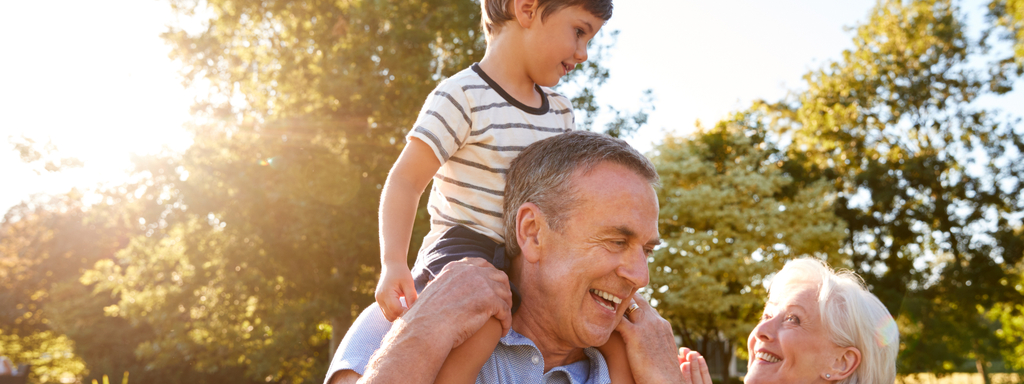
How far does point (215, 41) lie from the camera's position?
1816 centimetres

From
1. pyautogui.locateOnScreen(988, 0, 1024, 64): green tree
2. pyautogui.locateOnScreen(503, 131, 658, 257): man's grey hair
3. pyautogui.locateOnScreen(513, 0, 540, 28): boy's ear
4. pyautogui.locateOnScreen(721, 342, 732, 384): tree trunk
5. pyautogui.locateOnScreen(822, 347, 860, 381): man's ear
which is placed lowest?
pyautogui.locateOnScreen(721, 342, 732, 384): tree trunk

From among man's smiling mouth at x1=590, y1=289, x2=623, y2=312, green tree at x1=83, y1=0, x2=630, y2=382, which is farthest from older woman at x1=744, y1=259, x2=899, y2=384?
green tree at x1=83, y1=0, x2=630, y2=382

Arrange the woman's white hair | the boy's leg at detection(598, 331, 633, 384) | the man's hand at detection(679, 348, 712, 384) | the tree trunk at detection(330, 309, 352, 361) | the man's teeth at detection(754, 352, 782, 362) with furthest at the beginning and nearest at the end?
the tree trunk at detection(330, 309, 352, 361), the man's teeth at detection(754, 352, 782, 362), the woman's white hair, the man's hand at detection(679, 348, 712, 384), the boy's leg at detection(598, 331, 633, 384)

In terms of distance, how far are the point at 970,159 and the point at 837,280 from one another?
2586 cm

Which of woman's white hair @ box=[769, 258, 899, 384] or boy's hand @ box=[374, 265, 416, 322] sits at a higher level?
boy's hand @ box=[374, 265, 416, 322]

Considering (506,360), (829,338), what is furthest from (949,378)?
(506,360)

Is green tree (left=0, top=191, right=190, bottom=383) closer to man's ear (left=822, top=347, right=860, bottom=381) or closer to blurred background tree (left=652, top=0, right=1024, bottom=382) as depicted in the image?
blurred background tree (left=652, top=0, right=1024, bottom=382)

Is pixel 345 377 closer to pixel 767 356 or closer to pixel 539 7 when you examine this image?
pixel 539 7

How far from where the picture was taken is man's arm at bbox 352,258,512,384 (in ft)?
6.15

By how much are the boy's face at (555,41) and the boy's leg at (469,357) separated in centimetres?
105

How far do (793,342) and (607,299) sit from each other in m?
1.73

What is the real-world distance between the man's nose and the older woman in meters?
1.73

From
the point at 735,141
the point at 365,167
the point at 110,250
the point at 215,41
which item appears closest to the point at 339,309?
the point at 365,167

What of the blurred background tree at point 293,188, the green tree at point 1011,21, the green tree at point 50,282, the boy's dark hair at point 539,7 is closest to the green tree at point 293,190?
the blurred background tree at point 293,188
